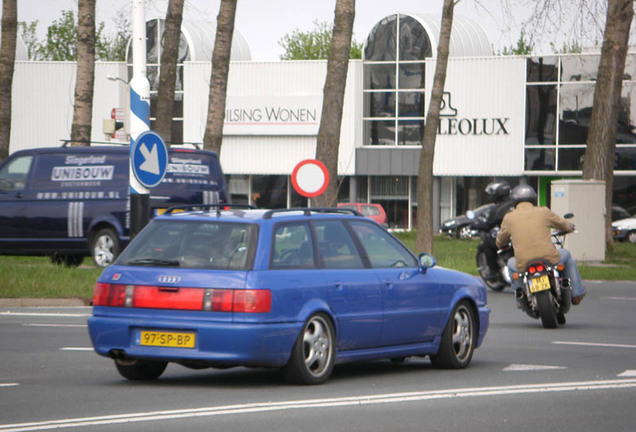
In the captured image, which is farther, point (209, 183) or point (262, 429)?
point (209, 183)

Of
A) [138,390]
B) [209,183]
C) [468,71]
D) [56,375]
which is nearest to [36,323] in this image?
[56,375]

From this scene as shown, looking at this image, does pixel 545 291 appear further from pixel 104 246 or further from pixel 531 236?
pixel 104 246

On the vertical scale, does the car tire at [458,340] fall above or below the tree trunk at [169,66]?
below

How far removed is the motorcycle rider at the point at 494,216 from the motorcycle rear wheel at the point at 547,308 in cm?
542

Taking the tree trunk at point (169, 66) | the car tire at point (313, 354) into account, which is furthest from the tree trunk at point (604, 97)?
the car tire at point (313, 354)

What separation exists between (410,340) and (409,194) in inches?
1862

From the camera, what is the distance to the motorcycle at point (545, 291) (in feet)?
47.3

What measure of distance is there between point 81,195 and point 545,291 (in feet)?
36.1

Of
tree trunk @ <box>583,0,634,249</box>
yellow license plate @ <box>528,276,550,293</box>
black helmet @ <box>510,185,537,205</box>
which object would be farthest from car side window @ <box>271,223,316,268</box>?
tree trunk @ <box>583,0,634,249</box>

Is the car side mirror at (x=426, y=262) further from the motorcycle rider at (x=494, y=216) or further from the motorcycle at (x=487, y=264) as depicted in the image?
the motorcycle at (x=487, y=264)

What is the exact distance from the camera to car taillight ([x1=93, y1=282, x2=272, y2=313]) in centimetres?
887

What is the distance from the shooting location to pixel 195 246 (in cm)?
936

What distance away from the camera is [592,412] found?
8.11 m

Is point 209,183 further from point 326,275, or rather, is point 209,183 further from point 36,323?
point 326,275
